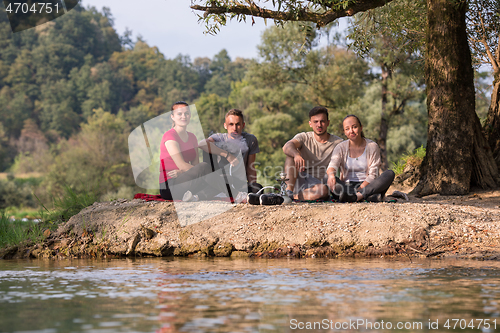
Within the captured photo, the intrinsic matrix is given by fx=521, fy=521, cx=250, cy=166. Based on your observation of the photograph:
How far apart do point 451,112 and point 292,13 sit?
3.32m

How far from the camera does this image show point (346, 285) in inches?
171

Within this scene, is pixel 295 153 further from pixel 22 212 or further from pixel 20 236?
pixel 22 212

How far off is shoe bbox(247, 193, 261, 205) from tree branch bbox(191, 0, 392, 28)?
3130 mm

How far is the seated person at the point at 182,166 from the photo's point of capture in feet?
24.7

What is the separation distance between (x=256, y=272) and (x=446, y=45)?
6.27m

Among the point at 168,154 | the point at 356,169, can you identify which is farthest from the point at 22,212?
the point at 356,169

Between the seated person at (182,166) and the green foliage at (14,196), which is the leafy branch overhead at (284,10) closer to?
the seated person at (182,166)

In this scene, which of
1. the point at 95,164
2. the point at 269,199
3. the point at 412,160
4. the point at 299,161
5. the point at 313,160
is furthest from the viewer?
the point at 95,164

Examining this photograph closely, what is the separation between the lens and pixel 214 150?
7.67 meters

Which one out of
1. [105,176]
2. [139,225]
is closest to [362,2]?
[139,225]

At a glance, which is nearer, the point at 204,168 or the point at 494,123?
the point at 204,168

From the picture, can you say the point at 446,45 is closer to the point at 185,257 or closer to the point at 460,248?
the point at 460,248

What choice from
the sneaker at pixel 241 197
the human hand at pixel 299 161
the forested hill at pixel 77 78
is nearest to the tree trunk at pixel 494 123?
the human hand at pixel 299 161

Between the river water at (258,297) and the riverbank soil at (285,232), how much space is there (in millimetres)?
639
